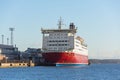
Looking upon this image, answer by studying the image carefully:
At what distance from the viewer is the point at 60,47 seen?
140000 mm

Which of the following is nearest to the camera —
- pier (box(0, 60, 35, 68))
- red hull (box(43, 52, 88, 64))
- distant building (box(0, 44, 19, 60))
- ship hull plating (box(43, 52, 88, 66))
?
red hull (box(43, 52, 88, 64))

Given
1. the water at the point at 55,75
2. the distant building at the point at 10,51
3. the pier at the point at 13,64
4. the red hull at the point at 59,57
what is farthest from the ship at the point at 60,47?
the distant building at the point at 10,51

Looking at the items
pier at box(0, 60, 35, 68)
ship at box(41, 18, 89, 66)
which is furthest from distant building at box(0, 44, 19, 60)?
ship at box(41, 18, 89, 66)

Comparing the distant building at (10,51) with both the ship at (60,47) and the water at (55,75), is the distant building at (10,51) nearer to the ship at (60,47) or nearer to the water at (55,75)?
the ship at (60,47)

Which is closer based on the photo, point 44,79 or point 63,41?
point 44,79

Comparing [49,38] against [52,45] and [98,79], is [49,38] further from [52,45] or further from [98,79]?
[98,79]

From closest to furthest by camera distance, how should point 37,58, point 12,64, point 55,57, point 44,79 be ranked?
point 44,79 → point 55,57 → point 12,64 → point 37,58

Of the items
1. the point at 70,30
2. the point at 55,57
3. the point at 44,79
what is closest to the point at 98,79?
the point at 44,79

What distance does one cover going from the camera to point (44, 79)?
75.9 meters

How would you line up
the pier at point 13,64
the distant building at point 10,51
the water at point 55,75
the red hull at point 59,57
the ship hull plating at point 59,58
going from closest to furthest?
the water at point 55,75
the red hull at point 59,57
the ship hull plating at point 59,58
the pier at point 13,64
the distant building at point 10,51

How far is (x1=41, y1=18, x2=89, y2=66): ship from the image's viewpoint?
13700cm

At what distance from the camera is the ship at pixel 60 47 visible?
449 feet

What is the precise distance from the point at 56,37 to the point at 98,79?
218 feet

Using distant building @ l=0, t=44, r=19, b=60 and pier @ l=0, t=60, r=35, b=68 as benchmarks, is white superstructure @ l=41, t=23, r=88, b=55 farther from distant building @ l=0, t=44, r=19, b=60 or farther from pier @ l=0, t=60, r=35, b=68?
distant building @ l=0, t=44, r=19, b=60
